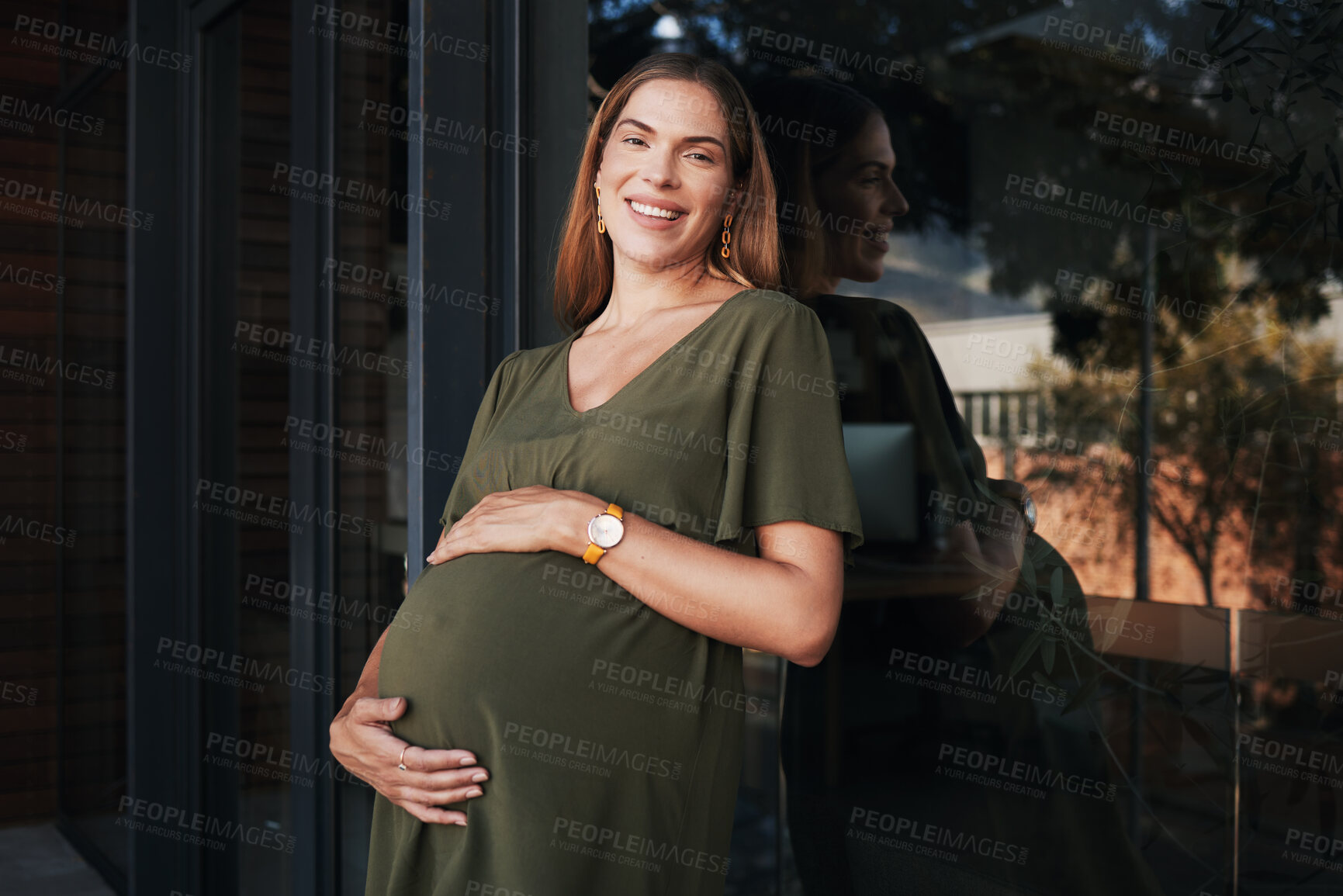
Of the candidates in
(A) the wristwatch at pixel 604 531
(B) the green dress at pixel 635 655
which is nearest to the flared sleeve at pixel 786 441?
(B) the green dress at pixel 635 655

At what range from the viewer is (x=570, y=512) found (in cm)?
119

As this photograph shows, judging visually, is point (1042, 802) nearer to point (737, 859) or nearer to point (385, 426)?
point (737, 859)

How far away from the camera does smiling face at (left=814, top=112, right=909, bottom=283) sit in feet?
4.72

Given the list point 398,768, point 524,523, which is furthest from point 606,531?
point 398,768

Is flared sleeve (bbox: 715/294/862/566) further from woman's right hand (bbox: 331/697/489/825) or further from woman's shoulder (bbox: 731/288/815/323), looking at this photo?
woman's right hand (bbox: 331/697/489/825)

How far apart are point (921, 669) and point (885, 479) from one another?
0.26 m

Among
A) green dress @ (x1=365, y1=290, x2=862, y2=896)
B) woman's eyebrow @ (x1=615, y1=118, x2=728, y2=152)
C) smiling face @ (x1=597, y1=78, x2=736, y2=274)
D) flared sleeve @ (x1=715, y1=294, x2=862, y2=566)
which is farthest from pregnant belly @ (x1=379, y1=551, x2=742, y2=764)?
woman's eyebrow @ (x1=615, y1=118, x2=728, y2=152)

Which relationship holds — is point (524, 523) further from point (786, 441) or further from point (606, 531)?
point (786, 441)

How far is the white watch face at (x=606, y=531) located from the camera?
1.17 metres

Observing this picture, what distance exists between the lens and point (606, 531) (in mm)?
1169

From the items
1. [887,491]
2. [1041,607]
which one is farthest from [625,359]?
[1041,607]

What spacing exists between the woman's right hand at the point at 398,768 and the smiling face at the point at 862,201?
0.83 meters

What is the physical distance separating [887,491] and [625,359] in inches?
16.1

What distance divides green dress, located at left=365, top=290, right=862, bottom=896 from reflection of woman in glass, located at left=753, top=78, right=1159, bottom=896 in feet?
0.78
